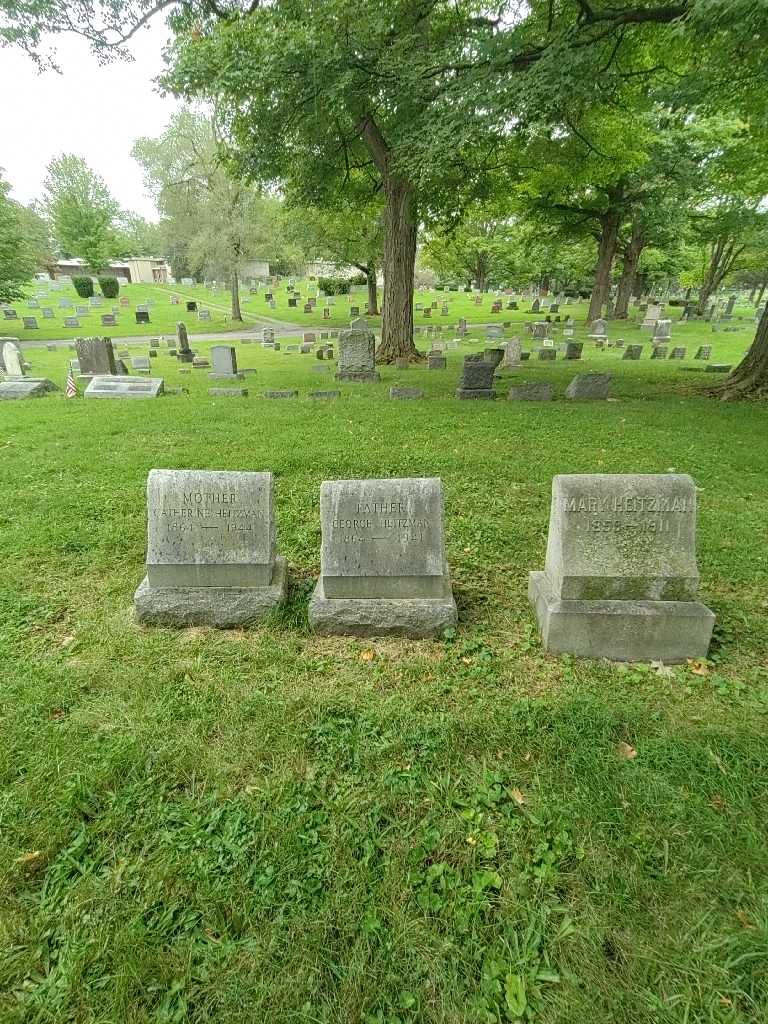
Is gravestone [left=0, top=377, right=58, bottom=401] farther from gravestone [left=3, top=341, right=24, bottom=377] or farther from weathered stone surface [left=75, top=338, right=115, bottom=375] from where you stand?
gravestone [left=3, top=341, right=24, bottom=377]

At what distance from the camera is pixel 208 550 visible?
3900 millimetres

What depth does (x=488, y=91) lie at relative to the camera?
8367mm

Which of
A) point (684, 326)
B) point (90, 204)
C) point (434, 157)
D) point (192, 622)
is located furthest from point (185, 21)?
point (90, 204)

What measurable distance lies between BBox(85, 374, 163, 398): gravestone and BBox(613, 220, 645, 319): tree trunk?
2584 cm

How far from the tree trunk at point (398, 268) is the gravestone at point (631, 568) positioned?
45.8ft

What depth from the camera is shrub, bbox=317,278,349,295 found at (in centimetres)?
4866

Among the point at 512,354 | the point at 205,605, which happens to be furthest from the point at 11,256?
the point at 205,605

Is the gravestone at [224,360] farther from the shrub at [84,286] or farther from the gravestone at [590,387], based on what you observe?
the shrub at [84,286]

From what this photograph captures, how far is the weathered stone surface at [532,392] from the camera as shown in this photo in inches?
455

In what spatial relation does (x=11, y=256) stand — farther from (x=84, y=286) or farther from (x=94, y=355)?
(x=84, y=286)

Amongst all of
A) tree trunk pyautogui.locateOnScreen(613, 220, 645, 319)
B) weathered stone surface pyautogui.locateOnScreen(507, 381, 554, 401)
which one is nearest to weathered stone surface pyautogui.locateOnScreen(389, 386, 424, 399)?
weathered stone surface pyautogui.locateOnScreen(507, 381, 554, 401)

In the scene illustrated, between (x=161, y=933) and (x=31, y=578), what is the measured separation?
346 cm

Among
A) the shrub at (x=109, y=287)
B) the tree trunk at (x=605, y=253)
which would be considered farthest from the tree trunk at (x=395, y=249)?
the shrub at (x=109, y=287)

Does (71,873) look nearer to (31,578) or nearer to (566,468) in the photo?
(31,578)
